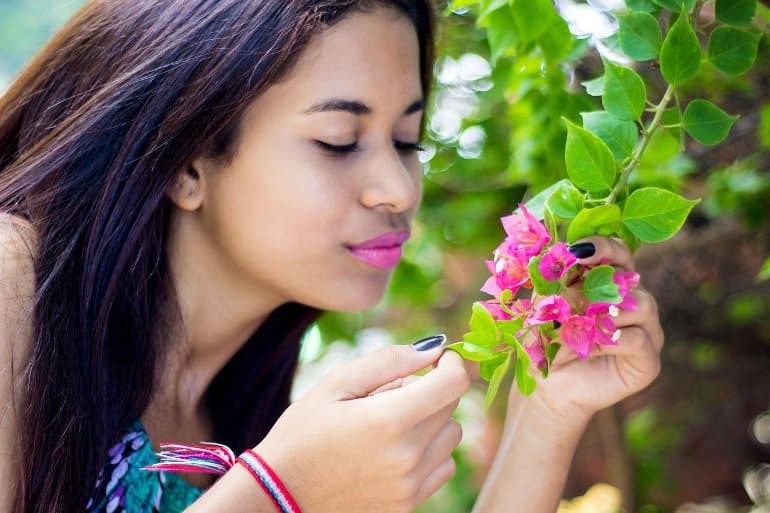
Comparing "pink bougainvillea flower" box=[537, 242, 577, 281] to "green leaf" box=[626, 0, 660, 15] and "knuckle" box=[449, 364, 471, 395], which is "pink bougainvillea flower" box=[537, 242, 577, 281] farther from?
"green leaf" box=[626, 0, 660, 15]

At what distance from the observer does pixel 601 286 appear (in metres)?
0.81

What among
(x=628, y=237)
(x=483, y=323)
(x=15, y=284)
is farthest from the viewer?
(x=15, y=284)

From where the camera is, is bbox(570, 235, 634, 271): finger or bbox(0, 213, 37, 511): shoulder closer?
bbox(570, 235, 634, 271): finger

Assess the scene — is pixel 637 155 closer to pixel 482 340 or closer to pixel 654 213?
pixel 654 213

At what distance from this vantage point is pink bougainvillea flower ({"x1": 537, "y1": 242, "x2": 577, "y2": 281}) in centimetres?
80

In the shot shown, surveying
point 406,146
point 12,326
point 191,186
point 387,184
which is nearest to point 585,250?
point 387,184

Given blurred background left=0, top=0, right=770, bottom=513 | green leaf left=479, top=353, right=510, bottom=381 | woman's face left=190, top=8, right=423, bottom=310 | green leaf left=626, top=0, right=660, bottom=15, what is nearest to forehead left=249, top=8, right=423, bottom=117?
woman's face left=190, top=8, right=423, bottom=310

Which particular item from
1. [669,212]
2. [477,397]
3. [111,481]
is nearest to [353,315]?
[477,397]

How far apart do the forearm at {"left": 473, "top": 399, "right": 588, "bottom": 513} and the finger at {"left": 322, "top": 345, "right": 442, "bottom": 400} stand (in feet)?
1.04

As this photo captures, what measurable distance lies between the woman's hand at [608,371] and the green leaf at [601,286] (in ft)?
0.30

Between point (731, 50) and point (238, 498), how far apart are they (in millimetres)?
675

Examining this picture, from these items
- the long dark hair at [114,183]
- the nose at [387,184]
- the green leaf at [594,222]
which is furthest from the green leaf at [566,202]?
the long dark hair at [114,183]

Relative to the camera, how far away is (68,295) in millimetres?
1120

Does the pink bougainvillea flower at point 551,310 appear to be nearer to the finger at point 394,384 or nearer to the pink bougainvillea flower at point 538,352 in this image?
the pink bougainvillea flower at point 538,352
